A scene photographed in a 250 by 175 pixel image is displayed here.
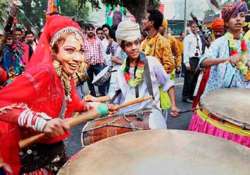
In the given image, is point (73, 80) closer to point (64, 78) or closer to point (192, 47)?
point (64, 78)

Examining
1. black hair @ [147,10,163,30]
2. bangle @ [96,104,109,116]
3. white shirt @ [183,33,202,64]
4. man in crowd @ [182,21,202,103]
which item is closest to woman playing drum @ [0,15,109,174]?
bangle @ [96,104,109,116]

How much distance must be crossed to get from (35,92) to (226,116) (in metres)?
1.48

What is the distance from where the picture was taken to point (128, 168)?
6.27 ft

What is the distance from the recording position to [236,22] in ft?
12.3

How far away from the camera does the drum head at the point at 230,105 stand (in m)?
2.83

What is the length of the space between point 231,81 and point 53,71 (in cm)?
230

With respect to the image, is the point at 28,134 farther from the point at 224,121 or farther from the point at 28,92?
the point at 224,121

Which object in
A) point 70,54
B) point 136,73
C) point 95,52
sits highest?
point 70,54

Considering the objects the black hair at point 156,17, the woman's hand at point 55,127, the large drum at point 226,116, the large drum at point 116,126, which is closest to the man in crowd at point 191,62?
the black hair at point 156,17

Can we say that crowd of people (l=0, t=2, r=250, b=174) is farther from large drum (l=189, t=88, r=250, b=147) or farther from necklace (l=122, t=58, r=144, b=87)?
large drum (l=189, t=88, r=250, b=147)

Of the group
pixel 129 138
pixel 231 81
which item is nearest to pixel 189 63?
pixel 231 81

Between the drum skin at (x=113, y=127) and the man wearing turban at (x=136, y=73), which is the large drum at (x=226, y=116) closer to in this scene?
the man wearing turban at (x=136, y=73)

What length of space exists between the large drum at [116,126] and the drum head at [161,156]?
492 millimetres

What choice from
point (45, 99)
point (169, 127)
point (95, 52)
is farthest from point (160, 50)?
point (95, 52)
